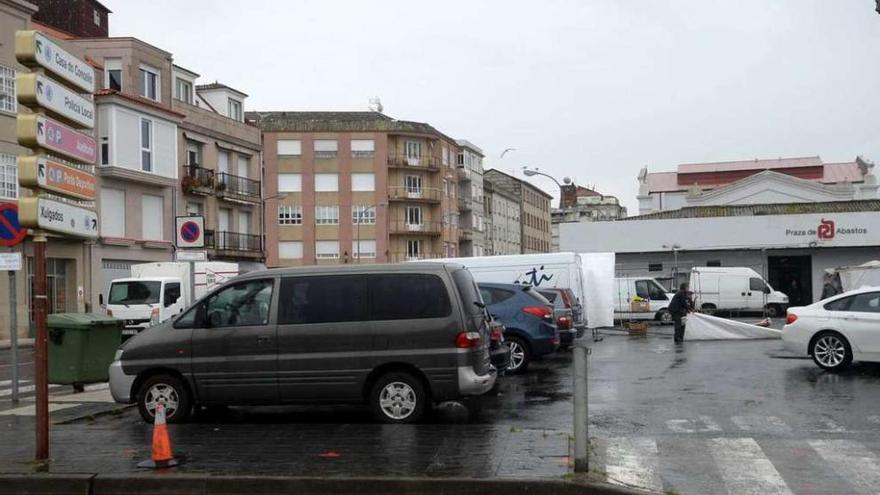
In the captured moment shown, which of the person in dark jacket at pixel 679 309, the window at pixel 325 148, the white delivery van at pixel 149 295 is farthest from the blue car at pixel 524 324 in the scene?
the window at pixel 325 148

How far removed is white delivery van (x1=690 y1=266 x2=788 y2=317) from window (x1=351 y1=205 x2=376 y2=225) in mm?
41897

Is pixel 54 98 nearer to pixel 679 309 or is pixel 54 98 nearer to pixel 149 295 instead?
pixel 679 309

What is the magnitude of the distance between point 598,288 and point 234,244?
2834cm

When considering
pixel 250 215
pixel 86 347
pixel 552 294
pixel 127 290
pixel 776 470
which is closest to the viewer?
pixel 776 470

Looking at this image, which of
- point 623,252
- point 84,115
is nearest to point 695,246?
point 623,252

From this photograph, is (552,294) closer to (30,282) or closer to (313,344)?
(313,344)

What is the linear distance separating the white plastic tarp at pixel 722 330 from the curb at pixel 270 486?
18289mm

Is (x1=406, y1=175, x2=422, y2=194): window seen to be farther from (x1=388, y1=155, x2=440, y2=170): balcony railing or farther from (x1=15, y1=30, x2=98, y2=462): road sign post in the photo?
(x1=15, y1=30, x2=98, y2=462): road sign post

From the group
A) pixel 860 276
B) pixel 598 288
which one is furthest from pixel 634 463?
pixel 860 276

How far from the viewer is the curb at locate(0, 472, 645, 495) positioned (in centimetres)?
723

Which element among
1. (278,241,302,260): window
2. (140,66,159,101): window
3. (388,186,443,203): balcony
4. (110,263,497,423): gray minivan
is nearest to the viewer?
(110,263,497,423): gray minivan

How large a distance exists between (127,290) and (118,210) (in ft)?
38.2

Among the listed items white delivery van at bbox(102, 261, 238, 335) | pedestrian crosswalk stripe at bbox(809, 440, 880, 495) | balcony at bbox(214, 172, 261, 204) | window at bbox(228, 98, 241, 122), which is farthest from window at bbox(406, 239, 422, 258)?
pedestrian crosswalk stripe at bbox(809, 440, 880, 495)

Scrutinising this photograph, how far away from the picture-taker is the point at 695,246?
47281mm
